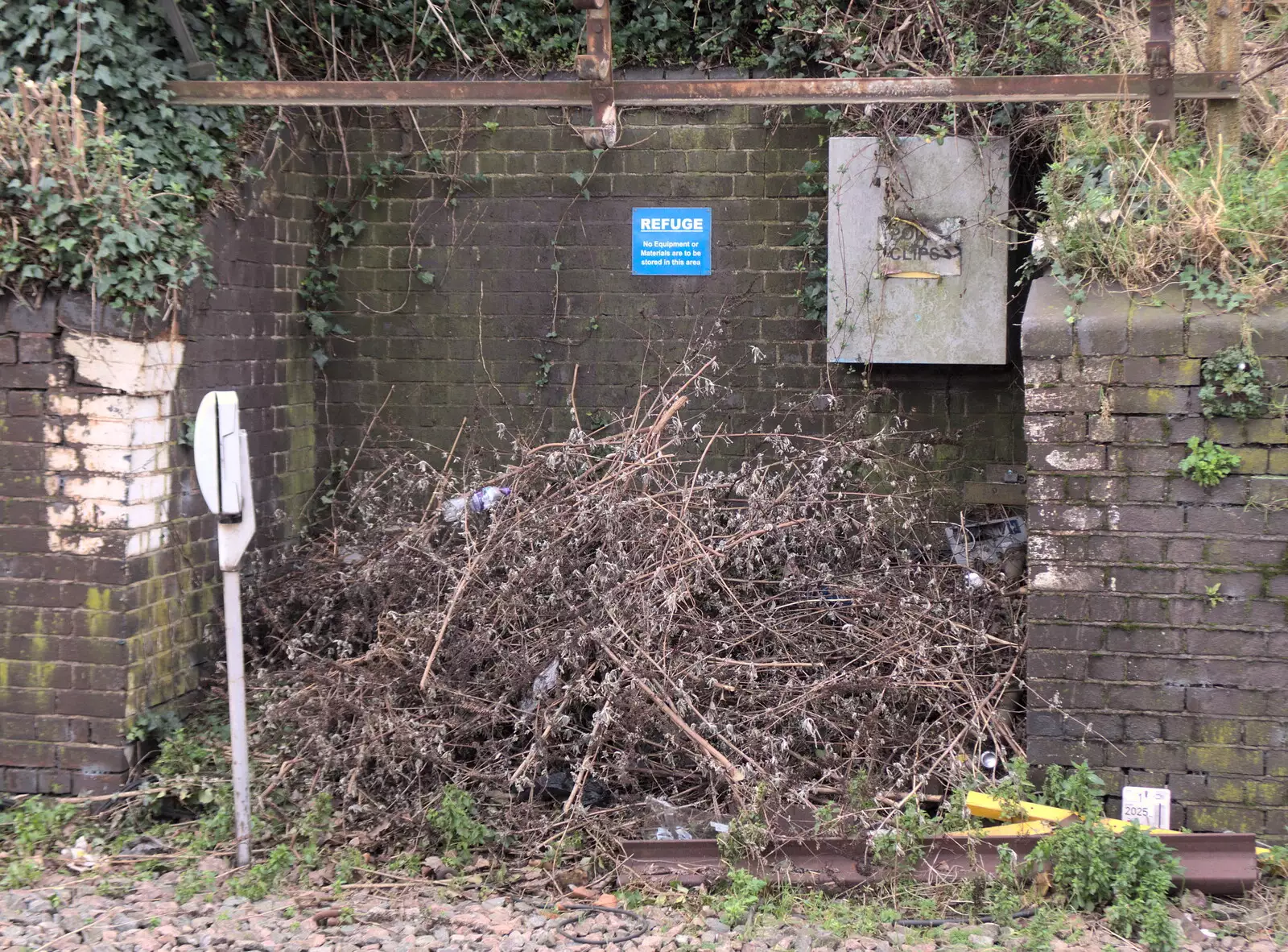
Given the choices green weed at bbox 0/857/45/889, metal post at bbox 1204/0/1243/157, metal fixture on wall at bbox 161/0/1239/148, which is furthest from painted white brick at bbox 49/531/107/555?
metal post at bbox 1204/0/1243/157

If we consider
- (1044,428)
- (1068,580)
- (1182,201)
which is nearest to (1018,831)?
(1068,580)

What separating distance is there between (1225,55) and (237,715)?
5.26 m

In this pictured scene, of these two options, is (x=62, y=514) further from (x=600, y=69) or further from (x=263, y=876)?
(x=600, y=69)

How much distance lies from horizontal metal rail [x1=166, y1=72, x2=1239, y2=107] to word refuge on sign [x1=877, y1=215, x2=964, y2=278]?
1.31 m

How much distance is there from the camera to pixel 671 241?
266 inches

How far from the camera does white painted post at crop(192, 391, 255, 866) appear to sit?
14.1ft

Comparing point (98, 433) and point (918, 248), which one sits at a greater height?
point (918, 248)

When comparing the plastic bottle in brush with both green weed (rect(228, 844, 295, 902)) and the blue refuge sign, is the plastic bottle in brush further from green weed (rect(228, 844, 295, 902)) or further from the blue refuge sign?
green weed (rect(228, 844, 295, 902))

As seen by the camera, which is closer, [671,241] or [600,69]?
[600,69]

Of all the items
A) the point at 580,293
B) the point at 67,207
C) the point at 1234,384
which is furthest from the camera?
the point at 580,293

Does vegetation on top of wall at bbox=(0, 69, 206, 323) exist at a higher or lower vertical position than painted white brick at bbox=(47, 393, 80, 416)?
higher

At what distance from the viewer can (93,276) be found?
4.77 m

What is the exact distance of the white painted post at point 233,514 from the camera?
4.29 meters

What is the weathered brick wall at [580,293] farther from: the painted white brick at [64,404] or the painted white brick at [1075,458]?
the painted white brick at [64,404]
